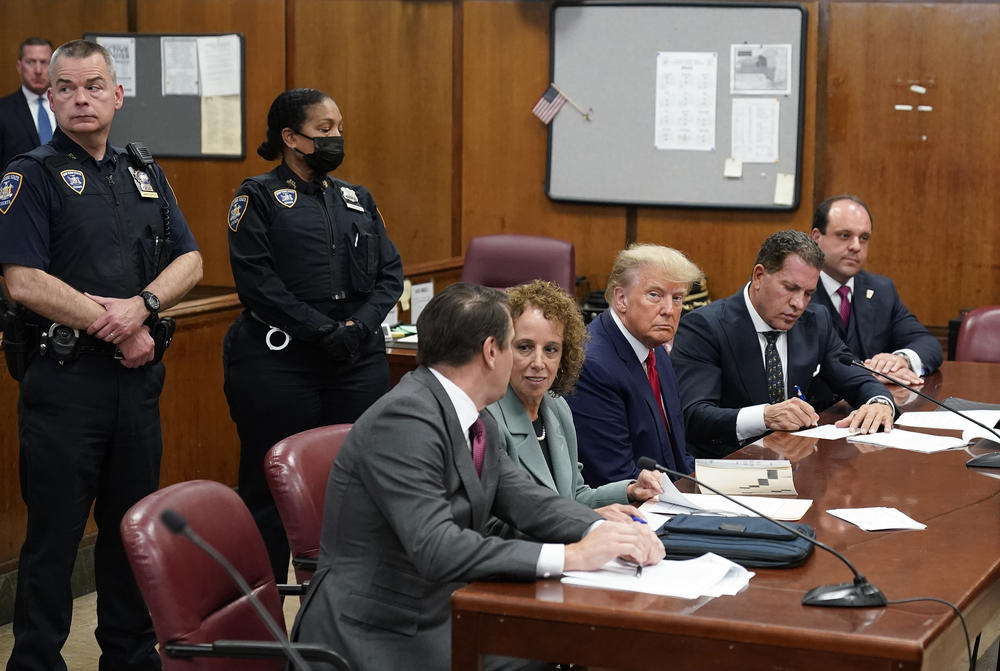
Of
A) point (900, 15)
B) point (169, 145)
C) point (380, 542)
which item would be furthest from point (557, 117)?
point (380, 542)

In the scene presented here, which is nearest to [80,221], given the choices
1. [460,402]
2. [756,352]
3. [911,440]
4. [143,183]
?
[143,183]

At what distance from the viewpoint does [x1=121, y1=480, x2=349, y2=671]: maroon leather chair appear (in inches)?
87.0

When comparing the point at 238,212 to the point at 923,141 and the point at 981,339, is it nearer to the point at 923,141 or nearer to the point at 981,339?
the point at 981,339

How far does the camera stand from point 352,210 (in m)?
4.02

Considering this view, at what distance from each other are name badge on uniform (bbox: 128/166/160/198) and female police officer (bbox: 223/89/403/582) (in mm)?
508

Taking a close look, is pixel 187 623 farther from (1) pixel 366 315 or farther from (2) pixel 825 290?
(2) pixel 825 290

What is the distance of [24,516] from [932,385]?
3083 mm

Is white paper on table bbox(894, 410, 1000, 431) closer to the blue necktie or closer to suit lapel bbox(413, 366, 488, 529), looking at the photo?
suit lapel bbox(413, 366, 488, 529)

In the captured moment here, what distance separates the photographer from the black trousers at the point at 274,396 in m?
3.81

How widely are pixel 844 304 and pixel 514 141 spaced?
2532mm

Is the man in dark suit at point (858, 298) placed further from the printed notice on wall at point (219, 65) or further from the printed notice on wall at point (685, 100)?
the printed notice on wall at point (219, 65)

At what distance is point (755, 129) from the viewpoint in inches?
252

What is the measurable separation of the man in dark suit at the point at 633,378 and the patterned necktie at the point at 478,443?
0.92 m

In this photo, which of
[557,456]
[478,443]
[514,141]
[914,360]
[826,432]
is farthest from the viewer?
Answer: [514,141]
